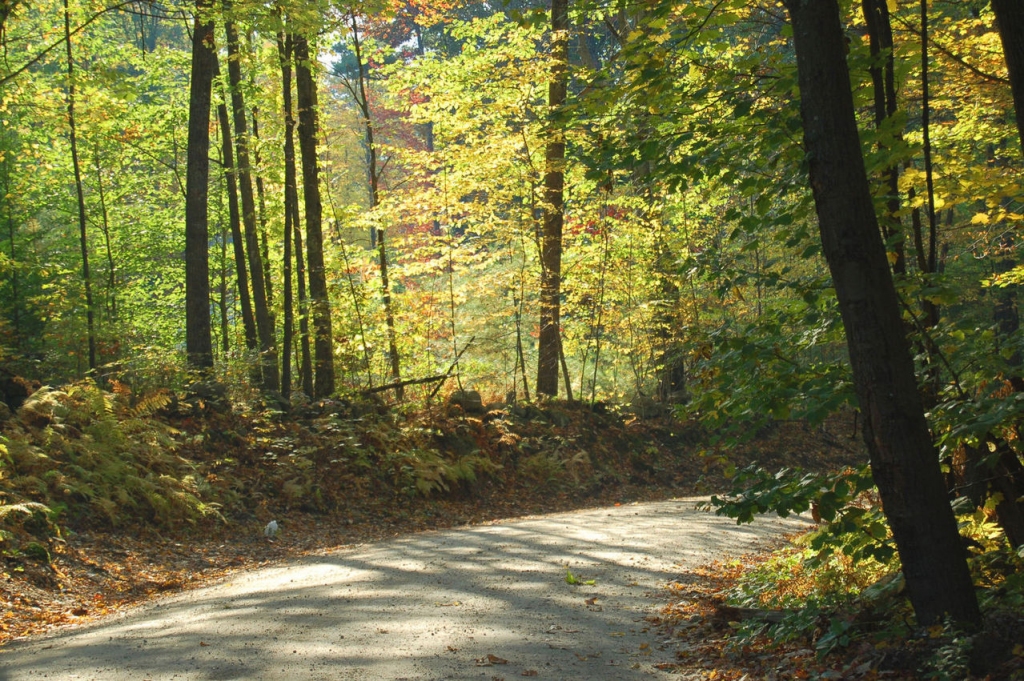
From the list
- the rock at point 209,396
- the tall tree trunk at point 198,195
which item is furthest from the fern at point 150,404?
the tall tree trunk at point 198,195

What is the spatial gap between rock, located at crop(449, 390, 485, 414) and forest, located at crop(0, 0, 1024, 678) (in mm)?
291

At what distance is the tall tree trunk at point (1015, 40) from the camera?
3877 millimetres

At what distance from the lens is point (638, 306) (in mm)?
17922

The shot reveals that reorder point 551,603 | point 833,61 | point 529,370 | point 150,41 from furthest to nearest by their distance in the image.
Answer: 1. point 150,41
2. point 529,370
3. point 551,603
4. point 833,61

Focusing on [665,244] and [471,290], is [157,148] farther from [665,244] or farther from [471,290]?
[665,244]

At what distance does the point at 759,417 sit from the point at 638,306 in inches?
508

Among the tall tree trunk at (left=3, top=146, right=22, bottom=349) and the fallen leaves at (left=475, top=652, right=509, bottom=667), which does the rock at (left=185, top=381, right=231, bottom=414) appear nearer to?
the tall tree trunk at (left=3, top=146, right=22, bottom=349)

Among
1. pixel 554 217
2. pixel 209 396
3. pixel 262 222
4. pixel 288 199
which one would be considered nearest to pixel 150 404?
pixel 209 396

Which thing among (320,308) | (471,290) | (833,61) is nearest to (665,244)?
(471,290)

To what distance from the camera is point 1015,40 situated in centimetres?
390

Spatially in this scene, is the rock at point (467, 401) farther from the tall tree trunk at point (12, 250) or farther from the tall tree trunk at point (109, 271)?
the tall tree trunk at point (12, 250)

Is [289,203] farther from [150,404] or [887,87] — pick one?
[887,87]

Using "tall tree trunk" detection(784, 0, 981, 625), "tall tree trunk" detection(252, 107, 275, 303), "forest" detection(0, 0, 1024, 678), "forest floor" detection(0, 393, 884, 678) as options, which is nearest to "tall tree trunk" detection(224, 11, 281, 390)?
"forest" detection(0, 0, 1024, 678)

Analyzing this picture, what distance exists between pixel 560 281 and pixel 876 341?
13.7 meters
